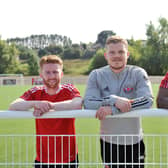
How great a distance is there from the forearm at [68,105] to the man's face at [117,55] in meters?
0.38

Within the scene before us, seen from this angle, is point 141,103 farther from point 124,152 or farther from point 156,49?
point 156,49

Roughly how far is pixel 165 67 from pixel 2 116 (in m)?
59.0

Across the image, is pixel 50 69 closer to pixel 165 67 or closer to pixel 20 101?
pixel 20 101

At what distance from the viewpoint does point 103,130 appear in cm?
302

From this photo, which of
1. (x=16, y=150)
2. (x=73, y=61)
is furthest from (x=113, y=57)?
(x=73, y=61)

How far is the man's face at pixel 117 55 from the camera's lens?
9.48 feet

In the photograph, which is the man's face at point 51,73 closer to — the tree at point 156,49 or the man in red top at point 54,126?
the man in red top at point 54,126

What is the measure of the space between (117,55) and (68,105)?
52 centimetres

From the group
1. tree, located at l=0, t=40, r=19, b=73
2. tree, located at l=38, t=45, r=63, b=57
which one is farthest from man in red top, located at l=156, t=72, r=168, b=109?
tree, located at l=38, t=45, r=63, b=57

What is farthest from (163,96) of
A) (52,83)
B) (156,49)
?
(156,49)

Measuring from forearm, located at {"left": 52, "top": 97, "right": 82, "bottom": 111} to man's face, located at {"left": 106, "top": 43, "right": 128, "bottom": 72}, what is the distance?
38 cm

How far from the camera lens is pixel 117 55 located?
9.48 ft

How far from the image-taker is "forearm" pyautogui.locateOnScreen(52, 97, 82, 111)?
2.84 m

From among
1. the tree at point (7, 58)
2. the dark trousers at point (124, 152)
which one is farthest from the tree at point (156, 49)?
the dark trousers at point (124, 152)
